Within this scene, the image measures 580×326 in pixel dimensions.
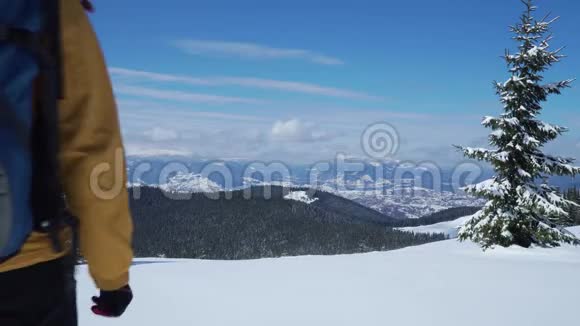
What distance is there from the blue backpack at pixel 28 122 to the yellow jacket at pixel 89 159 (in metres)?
0.06

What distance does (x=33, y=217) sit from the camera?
1.38 meters

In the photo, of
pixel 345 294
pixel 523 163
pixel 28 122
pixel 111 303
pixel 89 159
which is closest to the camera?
pixel 28 122

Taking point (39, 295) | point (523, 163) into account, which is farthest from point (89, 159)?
point (523, 163)

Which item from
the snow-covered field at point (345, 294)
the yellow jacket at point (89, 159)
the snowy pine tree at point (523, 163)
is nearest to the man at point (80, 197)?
the yellow jacket at point (89, 159)

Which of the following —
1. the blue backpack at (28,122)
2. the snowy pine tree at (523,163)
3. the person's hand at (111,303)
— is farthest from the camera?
the snowy pine tree at (523,163)

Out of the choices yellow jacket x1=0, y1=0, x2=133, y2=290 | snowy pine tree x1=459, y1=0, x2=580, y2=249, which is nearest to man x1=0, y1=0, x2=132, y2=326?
yellow jacket x1=0, y1=0, x2=133, y2=290

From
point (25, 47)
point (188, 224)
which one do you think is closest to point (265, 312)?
point (25, 47)

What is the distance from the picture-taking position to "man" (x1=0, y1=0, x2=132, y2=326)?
1410mm

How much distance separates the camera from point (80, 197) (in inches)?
57.6

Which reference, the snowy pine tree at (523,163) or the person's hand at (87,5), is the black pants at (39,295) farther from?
the snowy pine tree at (523,163)

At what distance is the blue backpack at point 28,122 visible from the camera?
1.27 m

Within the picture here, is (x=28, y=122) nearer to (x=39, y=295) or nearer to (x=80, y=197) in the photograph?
(x=80, y=197)

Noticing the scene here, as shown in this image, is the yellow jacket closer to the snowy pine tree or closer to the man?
the man

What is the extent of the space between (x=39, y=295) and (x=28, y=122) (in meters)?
0.60
